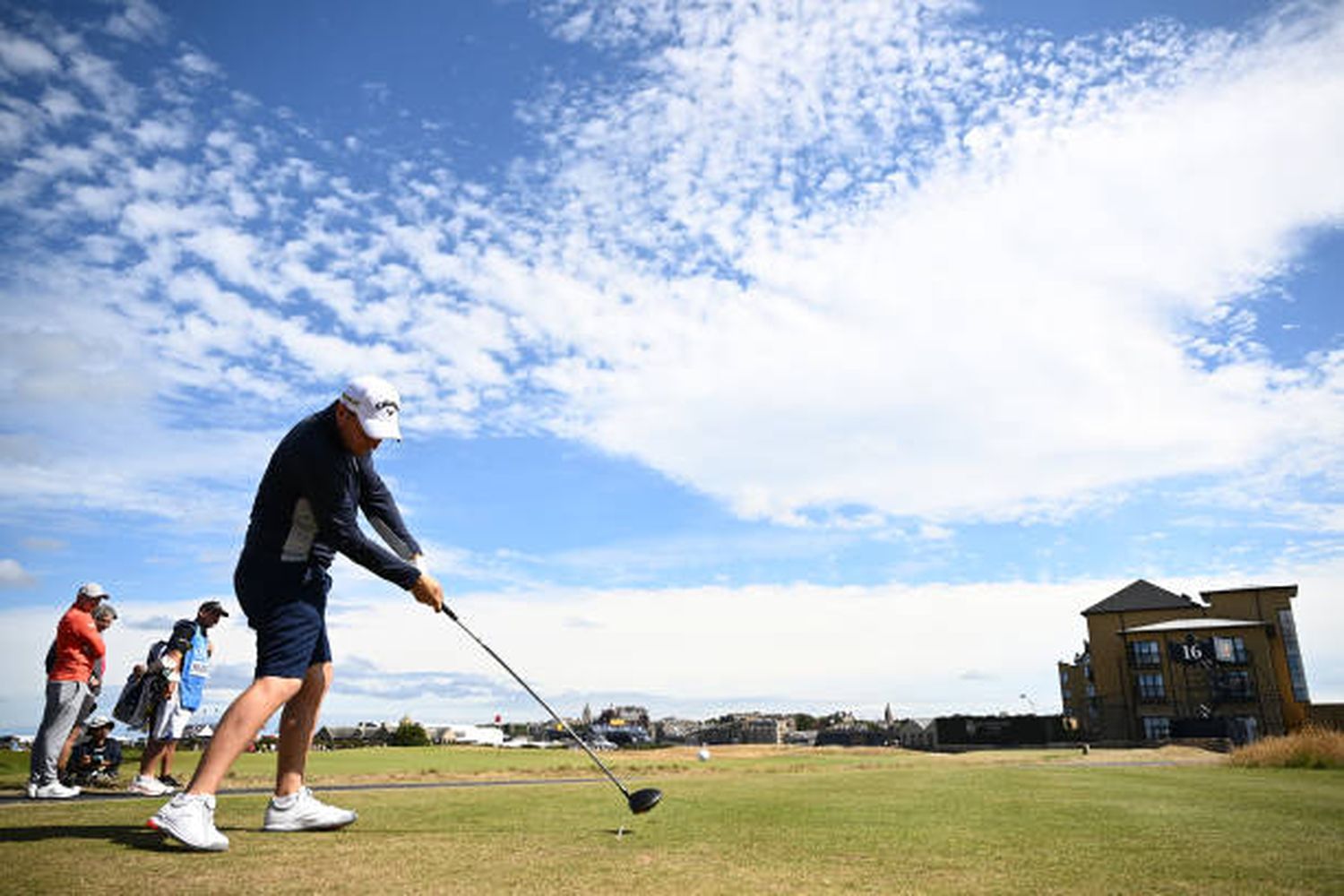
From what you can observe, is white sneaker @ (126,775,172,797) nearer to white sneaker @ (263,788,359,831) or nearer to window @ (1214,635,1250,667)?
white sneaker @ (263,788,359,831)

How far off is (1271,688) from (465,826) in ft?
246

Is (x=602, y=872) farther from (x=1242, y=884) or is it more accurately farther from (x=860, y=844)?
(x=1242, y=884)

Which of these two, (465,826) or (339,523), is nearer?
(339,523)

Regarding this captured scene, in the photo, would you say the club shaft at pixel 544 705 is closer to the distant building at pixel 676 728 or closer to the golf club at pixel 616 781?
the golf club at pixel 616 781

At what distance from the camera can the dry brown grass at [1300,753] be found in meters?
16.0

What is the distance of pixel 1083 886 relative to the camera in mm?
3049

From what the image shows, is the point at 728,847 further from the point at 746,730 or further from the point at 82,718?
the point at 746,730

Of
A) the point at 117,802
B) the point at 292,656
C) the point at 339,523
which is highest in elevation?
the point at 339,523

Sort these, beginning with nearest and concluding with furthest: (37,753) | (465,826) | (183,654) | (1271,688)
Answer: (465,826) → (37,753) → (183,654) → (1271,688)

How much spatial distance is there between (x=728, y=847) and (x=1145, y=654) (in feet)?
242

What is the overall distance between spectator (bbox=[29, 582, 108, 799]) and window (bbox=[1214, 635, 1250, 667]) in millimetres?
73220

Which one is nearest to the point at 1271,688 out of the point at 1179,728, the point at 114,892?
the point at 1179,728

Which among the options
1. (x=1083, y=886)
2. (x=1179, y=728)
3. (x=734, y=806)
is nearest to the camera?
(x=1083, y=886)

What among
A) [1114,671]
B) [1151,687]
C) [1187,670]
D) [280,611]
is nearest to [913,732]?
[1114,671]
